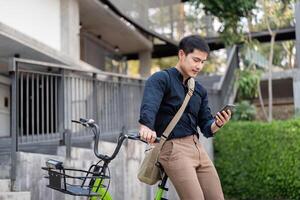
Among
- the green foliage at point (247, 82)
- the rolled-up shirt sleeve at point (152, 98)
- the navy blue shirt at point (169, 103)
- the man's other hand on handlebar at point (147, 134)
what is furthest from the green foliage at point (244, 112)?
the man's other hand on handlebar at point (147, 134)

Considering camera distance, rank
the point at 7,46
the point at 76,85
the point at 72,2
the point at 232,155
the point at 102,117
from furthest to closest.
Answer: the point at 72,2, the point at 232,155, the point at 7,46, the point at 102,117, the point at 76,85

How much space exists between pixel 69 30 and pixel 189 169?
8.33 m

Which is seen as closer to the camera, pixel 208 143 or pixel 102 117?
pixel 102 117

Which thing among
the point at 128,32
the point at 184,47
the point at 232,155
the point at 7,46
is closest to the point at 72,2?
the point at 7,46

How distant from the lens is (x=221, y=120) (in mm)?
3750

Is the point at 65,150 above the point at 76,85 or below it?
below

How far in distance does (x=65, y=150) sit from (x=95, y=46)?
9.08m

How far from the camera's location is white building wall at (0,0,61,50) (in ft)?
31.9

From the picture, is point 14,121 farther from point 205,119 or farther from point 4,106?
point 4,106

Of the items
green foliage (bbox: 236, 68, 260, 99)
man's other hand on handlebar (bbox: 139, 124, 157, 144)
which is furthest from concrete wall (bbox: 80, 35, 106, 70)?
man's other hand on handlebar (bbox: 139, 124, 157, 144)

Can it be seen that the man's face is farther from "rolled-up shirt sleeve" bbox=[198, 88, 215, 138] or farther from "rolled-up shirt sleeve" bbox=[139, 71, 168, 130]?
"rolled-up shirt sleeve" bbox=[198, 88, 215, 138]

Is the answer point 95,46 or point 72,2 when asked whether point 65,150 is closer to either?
point 72,2

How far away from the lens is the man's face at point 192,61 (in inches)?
146

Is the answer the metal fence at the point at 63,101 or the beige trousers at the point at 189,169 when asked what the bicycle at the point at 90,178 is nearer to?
the beige trousers at the point at 189,169
